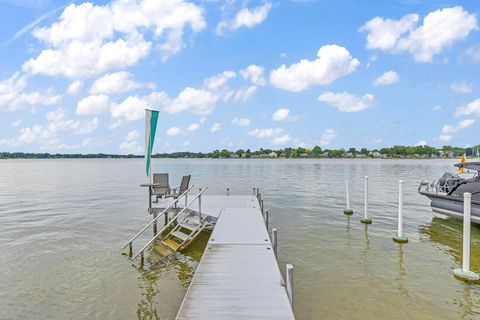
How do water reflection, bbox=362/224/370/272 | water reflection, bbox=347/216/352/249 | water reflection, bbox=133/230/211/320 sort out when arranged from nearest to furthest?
water reflection, bbox=133/230/211/320, water reflection, bbox=362/224/370/272, water reflection, bbox=347/216/352/249

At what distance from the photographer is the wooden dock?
4.23m

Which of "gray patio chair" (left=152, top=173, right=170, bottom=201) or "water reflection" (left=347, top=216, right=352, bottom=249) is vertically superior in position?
"gray patio chair" (left=152, top=173, right=170, bottom=201)

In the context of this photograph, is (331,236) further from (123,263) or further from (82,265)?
(82,265)

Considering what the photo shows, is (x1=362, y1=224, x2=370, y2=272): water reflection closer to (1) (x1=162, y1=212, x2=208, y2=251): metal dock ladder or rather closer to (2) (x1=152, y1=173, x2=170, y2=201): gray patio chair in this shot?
(1) (x1=162, y1=212, x2=208, y2=251): metal dock ladder

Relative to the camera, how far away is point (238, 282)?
16.9ft

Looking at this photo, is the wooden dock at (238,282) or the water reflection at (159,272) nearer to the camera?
the wooden dock at (238,282)

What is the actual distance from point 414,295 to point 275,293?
4120mm

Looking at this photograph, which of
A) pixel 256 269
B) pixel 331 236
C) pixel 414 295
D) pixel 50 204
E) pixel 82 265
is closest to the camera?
pixel 256 269

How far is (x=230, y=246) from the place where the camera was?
707 centimetres

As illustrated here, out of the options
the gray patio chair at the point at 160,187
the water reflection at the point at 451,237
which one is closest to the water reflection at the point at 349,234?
the water reflection at the point at 451,237

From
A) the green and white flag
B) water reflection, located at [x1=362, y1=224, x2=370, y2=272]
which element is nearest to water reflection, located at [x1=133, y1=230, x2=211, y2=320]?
the green and white flag

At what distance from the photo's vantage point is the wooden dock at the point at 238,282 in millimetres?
4234

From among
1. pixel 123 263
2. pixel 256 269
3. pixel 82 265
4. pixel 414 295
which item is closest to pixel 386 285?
pixel 414 295

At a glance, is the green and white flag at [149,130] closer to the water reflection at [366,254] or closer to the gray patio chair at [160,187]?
the gray patio chair at [160,187]
